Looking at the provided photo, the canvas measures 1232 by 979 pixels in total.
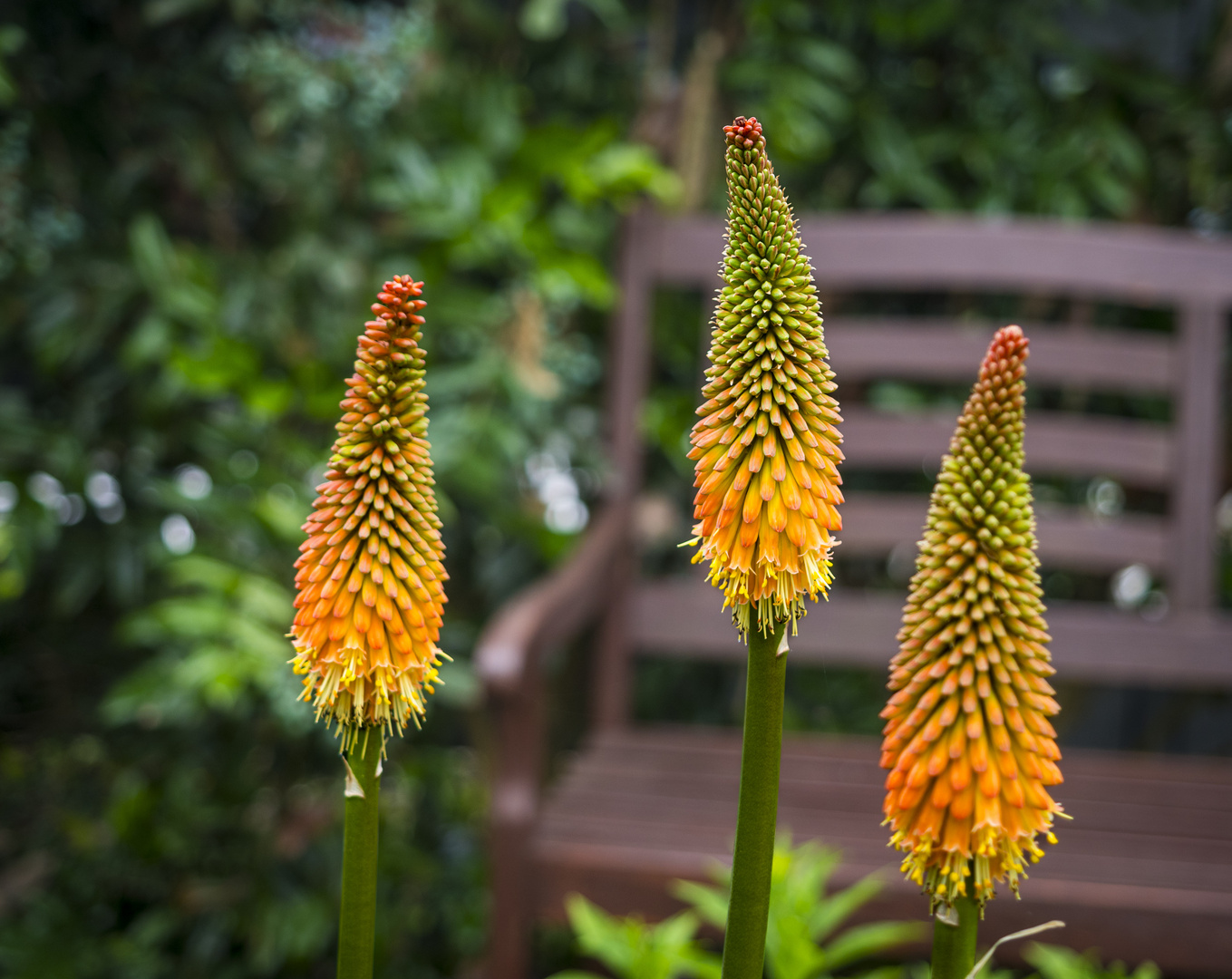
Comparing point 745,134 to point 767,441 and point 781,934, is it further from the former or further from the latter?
point 781,934

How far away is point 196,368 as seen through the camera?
5.39 feet

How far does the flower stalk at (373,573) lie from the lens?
1.35 feet

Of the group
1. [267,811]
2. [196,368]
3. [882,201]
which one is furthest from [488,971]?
[882,201]

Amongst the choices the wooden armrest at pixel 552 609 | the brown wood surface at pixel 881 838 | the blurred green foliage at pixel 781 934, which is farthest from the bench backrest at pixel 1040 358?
the blurred green foliage at pixel 781 934

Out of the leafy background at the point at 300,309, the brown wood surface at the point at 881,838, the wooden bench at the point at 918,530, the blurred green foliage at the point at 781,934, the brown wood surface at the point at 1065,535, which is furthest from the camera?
the brown wood surface at the point at 1065,535

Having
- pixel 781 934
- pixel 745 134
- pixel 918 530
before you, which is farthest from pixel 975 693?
pixel 918 530

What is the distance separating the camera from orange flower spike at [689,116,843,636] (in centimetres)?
39

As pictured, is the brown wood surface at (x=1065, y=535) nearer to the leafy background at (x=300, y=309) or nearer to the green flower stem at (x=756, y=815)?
the leafy background at (x=300, y=309)

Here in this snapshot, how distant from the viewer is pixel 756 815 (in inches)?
14.5

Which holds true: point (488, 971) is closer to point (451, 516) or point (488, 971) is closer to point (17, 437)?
point (451, 516)

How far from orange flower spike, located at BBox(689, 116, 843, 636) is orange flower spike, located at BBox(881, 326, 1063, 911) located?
0.05 metres

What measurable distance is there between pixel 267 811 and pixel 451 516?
677mm

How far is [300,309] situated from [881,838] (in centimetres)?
131

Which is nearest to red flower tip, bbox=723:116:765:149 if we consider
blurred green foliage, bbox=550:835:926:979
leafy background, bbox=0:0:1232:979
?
blurred green foliage, bbox=550:835:926:979
